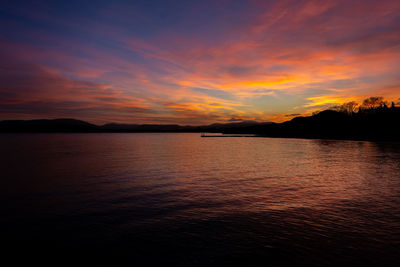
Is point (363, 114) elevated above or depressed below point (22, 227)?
above

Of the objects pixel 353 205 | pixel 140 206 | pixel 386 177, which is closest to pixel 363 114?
pixel 386 177

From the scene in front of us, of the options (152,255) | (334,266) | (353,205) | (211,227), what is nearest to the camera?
(334,266)

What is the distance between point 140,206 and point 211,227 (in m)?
7.42

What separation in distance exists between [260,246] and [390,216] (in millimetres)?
11001

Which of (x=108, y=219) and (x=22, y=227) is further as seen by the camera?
(x=108, y=219)

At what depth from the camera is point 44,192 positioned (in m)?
24.2

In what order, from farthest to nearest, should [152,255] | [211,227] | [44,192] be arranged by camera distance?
[44,192] → [211,227] → [152,255]

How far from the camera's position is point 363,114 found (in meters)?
178

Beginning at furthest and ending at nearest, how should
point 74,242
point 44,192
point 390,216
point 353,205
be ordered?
point 44,192, point 353,205, point 390,216, point 74,242

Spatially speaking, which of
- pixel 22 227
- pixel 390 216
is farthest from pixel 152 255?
pixel 390 216

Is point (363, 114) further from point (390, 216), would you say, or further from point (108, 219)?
point (108, 219)

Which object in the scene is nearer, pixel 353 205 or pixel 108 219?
pixel 108 219

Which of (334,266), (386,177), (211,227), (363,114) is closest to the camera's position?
(334,266)

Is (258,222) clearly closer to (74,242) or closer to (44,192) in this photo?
(74,242)
